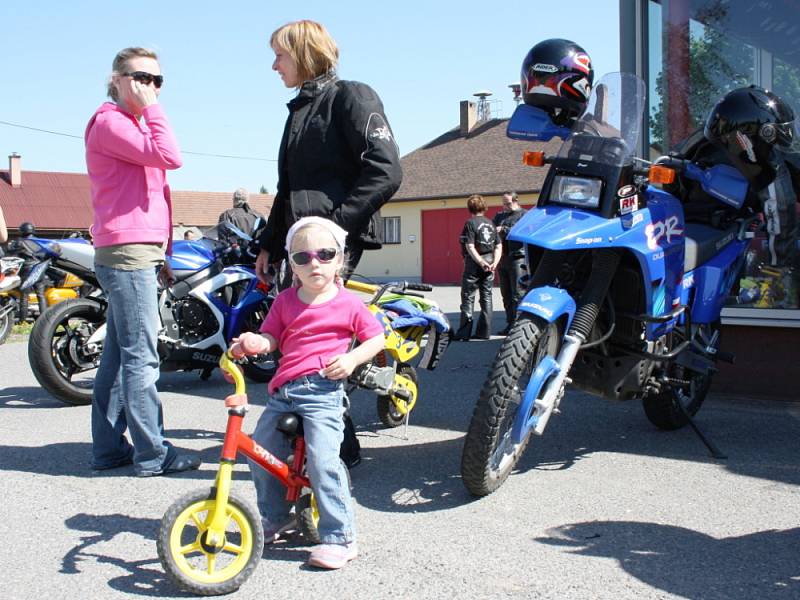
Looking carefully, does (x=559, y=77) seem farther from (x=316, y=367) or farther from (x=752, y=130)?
(x=316, y=367)

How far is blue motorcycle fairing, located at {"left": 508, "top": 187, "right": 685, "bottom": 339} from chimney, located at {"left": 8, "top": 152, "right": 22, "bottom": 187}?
160 feet

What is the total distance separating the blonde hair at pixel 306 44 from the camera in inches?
160

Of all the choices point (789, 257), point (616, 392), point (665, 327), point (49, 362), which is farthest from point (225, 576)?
point (789, 257)

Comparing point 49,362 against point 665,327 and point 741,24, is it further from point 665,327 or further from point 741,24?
point 741,24

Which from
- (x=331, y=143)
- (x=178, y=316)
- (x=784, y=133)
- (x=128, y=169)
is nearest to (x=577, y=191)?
(x=331, y=143)

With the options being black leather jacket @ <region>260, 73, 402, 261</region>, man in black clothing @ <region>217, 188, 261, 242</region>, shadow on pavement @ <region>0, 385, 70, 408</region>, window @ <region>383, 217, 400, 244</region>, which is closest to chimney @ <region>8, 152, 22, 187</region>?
window @ <region>383, 217, 400, 244</region>

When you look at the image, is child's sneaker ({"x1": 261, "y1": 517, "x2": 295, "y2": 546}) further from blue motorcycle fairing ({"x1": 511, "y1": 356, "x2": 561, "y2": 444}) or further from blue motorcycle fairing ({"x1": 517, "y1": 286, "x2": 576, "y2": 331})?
blue motorcycle fairing ({"x1": 517, "y1": 286, "x2": 576, "y2": 331})

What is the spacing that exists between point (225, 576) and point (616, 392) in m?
2.17

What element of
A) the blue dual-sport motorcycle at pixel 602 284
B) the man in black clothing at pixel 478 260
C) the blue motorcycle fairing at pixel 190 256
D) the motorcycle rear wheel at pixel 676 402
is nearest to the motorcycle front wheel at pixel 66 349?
the blue motorcycle fairing at pixel 190 256

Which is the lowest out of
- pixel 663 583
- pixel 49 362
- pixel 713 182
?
pixel 663 583

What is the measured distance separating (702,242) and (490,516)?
206cm

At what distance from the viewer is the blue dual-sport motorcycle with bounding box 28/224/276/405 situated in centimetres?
630

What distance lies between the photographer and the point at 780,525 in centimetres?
358

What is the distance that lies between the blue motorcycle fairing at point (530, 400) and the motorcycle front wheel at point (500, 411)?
0.05 meters
